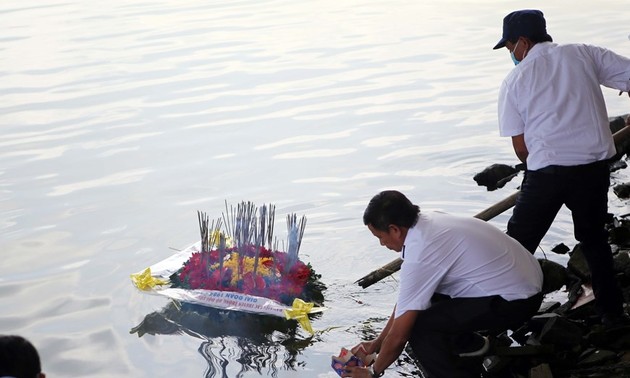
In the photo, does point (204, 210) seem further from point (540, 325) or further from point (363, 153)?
point (540, 325)

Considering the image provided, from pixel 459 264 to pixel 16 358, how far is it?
2.59m

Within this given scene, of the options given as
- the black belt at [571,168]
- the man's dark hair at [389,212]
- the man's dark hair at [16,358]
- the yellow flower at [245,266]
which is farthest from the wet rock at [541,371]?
the man's dark hair at [16,358]

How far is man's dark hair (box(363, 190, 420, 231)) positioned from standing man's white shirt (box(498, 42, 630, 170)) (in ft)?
3.73

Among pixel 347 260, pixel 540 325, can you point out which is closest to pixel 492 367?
pixel 540 325

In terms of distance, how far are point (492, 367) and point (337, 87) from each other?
1017cm

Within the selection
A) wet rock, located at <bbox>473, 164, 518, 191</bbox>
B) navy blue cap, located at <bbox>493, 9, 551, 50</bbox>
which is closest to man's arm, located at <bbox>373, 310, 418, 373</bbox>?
navy blue cap, located at <bbox>493, 9, 551, 50</bbox>

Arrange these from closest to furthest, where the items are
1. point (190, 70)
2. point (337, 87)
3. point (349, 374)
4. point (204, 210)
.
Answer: point (349, 374) → point (204, 210) → point (337, 87) → point (190, 70)

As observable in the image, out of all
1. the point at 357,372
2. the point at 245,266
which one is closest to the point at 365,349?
the point at 357,372

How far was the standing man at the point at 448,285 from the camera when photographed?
5066 millimetres

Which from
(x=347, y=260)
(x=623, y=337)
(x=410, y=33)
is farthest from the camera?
(x=410, y=33)

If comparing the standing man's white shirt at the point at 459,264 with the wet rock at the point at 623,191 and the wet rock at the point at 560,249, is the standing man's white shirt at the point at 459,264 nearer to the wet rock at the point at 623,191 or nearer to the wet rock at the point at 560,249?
the wet rock at the point at 560,249

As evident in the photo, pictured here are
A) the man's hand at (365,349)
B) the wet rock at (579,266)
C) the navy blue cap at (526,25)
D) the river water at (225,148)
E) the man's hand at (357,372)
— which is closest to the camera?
the man's hand at (357,372)

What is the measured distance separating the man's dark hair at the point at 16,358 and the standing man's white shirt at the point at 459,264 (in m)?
2.26

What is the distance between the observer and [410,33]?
65.9 ft
